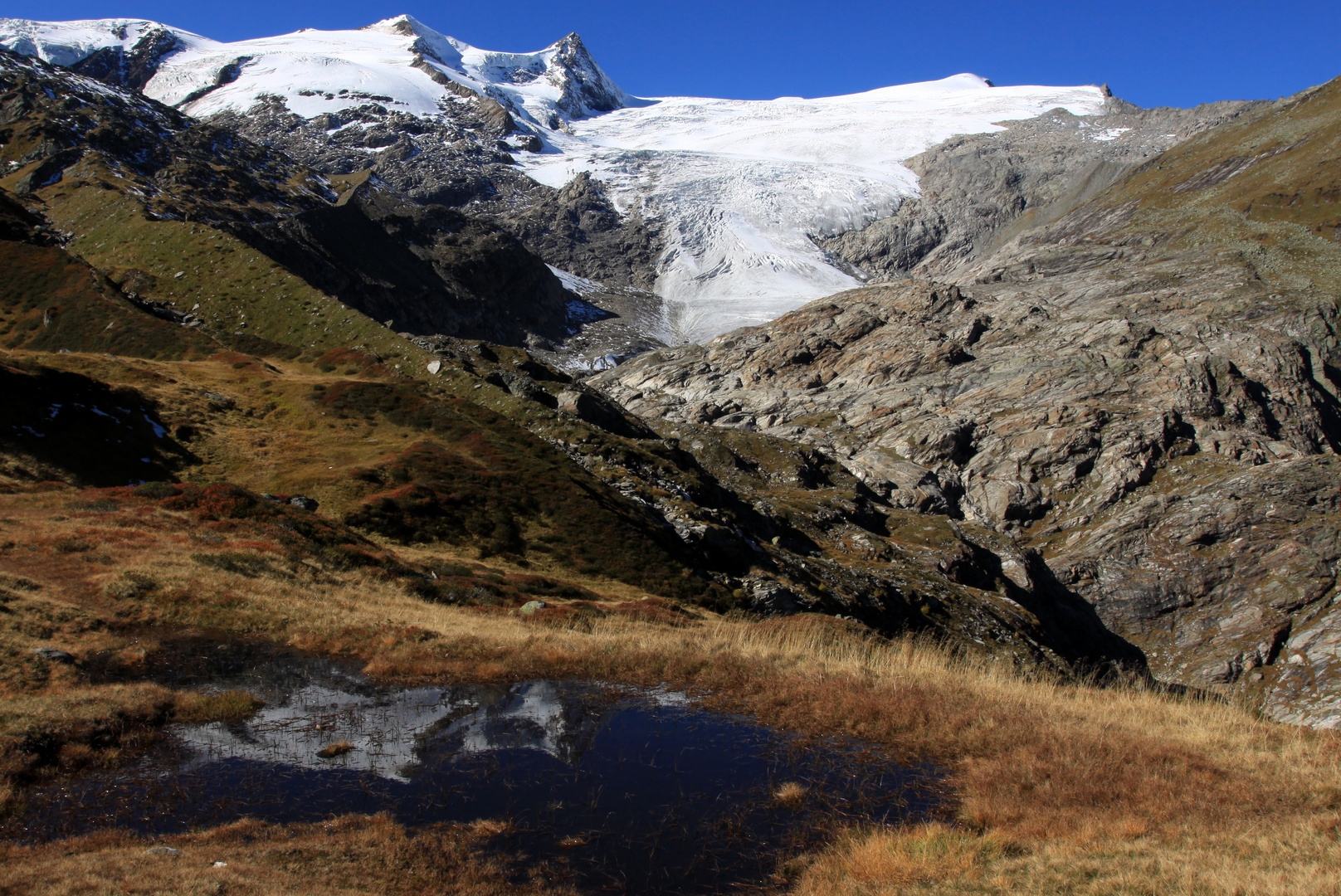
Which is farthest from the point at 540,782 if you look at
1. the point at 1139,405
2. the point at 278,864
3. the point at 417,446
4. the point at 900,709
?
the point at 1139,405

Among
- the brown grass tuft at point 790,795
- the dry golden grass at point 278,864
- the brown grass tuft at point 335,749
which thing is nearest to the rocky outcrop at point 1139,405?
the brown grass tuft at point 790,795

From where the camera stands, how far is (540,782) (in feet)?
40.9

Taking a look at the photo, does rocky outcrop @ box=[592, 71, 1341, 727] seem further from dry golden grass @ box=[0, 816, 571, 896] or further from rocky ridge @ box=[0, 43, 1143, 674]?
dry golden grass @ box=[0, 816, 571, 896]

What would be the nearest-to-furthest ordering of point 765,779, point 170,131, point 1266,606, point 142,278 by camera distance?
point 765,779 → point 142,278 → point 1266,606 → point 170,131

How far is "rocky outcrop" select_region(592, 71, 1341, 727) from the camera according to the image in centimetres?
9288

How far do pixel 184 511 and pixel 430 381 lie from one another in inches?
1043

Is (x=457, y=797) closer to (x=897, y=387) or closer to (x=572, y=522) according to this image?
(x=572, y=522)

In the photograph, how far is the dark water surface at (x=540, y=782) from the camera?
1064 centimetres

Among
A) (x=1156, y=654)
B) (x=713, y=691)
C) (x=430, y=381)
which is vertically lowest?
(x=1156, y=654)

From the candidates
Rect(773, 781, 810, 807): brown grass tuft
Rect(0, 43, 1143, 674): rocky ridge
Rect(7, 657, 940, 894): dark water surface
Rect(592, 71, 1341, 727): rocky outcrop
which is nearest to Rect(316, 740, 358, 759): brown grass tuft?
Rect(7, 657, 940, 894): dark water surface

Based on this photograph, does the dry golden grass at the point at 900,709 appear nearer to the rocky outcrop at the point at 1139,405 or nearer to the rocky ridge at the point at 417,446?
the rocky ridge at the point at 417,446

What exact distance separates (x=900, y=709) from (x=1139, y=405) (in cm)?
12463

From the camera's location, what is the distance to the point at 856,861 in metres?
10.0

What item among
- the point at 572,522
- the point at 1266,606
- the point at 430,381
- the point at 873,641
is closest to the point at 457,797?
the point at 873,641
